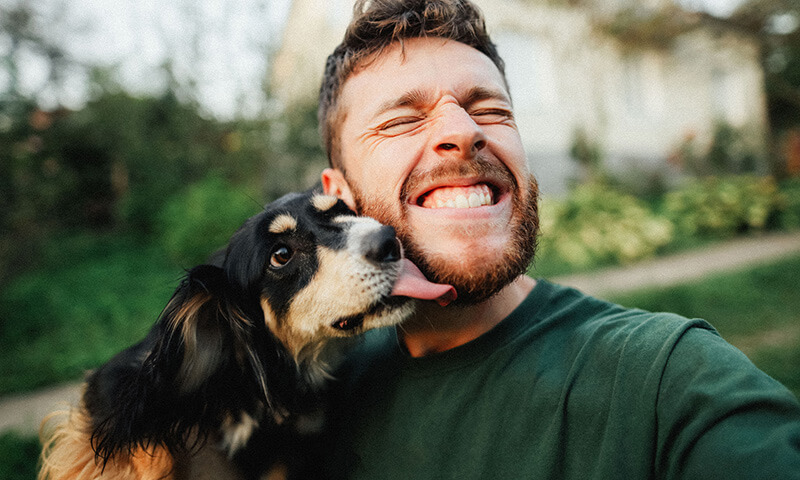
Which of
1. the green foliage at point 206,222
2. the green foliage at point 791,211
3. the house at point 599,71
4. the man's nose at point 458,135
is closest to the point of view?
the man's nose at point 458,135

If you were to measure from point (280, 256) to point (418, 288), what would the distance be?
820 millimetres

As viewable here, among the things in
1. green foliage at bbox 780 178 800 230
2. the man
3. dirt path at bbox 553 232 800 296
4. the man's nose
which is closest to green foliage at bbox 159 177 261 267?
dirt path at bbox 553 232 800 296

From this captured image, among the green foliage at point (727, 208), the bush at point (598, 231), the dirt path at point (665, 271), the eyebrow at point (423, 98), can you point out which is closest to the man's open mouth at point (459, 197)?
the eyebrow at point (423, 98)

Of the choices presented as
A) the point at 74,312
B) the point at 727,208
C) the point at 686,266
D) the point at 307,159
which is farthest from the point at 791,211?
the point at 74,312

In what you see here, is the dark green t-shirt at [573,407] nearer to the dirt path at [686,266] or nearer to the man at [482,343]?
the man at [482,343]

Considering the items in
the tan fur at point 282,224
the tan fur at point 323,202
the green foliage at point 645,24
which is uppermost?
the green foliage at point 645,24

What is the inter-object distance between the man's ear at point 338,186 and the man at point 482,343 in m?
0.01

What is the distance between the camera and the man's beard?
1607mm

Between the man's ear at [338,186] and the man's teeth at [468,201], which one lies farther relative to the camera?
the man's ear at [338,186]

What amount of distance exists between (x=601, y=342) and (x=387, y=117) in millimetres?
1176

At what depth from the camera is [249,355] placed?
2.03 meters

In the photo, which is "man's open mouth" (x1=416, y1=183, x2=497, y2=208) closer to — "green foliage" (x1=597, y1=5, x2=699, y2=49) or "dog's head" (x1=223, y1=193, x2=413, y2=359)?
"dog's head" (x1=223, y1=193, x2=413, y2=359)

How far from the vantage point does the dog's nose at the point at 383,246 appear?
5.82ft

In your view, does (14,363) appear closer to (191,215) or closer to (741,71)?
(191,215)
